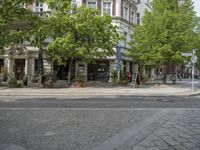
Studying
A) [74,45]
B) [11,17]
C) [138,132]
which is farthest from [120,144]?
[74,45]

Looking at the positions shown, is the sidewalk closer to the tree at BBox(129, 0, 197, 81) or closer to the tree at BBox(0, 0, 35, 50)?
the tree at BBox(0, 0, 35, 50)

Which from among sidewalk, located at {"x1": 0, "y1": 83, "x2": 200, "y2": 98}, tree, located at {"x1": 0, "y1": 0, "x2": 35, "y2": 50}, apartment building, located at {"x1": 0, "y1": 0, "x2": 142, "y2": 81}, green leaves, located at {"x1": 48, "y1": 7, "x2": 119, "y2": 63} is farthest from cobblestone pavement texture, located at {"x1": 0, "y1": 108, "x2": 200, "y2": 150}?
apartment building, located at {"x1": 0, "y1": 0, "x2": 142, "y2": 81}

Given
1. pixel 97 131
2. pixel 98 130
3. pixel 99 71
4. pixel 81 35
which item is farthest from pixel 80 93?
pixel 99 71

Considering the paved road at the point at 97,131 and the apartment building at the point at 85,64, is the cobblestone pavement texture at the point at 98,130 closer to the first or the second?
the paved road at the point at 97,131

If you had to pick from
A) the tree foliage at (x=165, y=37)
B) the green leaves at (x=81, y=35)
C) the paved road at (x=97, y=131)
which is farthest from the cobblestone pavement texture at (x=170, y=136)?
the tree foliage at (x=165, y=37)

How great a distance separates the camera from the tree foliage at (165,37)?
1418 inches

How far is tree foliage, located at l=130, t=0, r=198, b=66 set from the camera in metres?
36.0

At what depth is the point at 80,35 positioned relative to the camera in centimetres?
3291

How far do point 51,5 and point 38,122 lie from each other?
2298cm

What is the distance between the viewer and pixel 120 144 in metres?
8.29

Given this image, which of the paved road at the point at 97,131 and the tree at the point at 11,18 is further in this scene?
the tree at the point at 11,18

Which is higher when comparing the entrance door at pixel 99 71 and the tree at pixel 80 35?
the tree at pixel 80 35

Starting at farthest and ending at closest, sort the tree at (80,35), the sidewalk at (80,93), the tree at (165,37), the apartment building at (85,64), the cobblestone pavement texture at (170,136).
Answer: the apartment building at (85,64)
the tree at (165,37)
the tree at (80,35)
the sidewalk at (80,93)
the cobblestone pavement texture at (170,136)

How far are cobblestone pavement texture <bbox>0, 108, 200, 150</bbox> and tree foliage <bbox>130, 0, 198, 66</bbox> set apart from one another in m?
22.9
